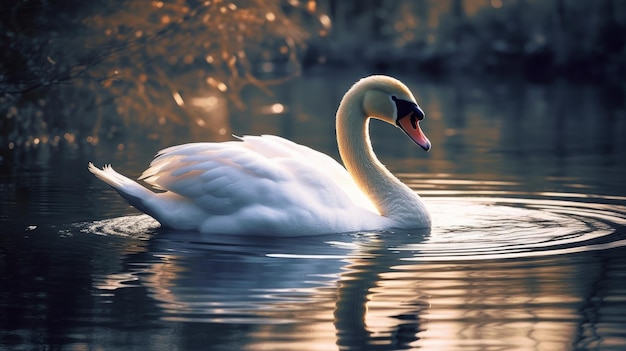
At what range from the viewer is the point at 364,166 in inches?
374

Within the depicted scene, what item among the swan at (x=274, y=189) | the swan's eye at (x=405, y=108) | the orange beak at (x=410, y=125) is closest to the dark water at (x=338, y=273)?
the swan at (x=274, y=189)

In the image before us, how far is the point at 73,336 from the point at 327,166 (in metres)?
3.95

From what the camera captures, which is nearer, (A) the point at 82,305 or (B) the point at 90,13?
(A) the point at 82,305

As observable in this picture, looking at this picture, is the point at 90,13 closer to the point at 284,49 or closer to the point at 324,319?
the point at 284,49

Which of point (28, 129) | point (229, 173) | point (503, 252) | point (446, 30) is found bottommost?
point (503, 252)

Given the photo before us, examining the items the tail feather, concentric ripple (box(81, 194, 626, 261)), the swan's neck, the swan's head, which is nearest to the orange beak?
the swan's head

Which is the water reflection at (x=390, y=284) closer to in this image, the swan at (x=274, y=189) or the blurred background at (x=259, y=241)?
the blurred background at (x=259, y=241)

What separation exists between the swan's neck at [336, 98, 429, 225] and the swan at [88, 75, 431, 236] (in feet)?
0.04

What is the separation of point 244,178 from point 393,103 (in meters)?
1.48

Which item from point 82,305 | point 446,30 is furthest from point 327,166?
point 446,30

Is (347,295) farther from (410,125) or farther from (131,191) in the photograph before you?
(410,125)

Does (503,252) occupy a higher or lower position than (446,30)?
lower

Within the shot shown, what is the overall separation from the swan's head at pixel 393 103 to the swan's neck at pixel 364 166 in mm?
146

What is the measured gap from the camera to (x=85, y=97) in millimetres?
15969
